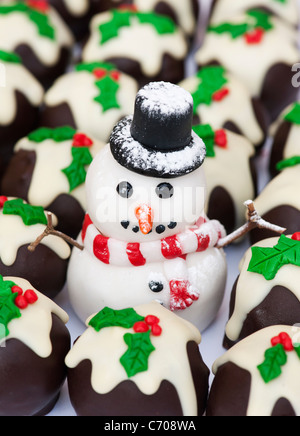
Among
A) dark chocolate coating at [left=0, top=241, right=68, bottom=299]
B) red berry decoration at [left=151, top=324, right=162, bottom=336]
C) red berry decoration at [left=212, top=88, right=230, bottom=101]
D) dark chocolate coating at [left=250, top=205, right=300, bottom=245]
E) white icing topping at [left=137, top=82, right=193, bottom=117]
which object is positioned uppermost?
white icing topping at [left=137, top=82, right=193, bottom=117]

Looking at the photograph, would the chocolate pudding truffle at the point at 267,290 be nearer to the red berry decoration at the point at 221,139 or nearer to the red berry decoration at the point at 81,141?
the red berry decoration at the point at 221,139

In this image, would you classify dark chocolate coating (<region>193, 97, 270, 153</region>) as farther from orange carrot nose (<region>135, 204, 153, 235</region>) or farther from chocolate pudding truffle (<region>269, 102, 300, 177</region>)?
orange carrot nose (<region>135, 204, 153, 235</region>)

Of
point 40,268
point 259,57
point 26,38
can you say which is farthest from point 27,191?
point 259,57

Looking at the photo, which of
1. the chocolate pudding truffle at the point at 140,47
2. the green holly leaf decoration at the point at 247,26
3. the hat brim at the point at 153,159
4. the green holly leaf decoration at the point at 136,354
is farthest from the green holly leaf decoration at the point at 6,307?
the green holly leaf decoration at the point at 247,26

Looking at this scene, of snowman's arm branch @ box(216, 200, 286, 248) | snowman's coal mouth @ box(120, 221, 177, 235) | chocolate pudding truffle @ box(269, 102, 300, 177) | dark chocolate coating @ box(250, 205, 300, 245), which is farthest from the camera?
chocolate pudding truffle @ box(269, 102, 300, 177)

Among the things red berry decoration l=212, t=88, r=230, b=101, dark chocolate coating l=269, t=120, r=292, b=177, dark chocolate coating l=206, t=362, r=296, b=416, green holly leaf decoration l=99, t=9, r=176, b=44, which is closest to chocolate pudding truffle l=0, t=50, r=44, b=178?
green holly leaf decoration l=99, t=9, r=176, b=44

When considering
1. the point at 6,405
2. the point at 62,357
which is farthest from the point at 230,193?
the point at 6,405

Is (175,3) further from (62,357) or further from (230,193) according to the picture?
(62,357)
